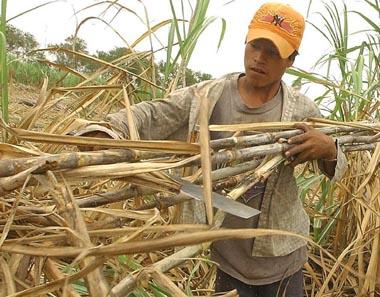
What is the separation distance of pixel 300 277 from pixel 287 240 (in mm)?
172

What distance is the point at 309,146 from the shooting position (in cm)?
140

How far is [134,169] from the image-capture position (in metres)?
0.85

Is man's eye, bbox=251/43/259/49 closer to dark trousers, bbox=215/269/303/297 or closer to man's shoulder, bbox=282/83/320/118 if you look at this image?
man's shoulder, bbox=282/83/320/118

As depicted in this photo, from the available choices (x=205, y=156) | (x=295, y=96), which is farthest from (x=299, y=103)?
(x=205, y=156)

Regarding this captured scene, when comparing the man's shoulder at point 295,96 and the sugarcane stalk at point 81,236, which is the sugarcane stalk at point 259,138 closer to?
the man's shoulder at point 295,96

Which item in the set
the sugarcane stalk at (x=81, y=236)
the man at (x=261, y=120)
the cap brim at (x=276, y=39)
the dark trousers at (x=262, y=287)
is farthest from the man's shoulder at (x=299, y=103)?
the sugarcane stalk at (x=81, y=236)

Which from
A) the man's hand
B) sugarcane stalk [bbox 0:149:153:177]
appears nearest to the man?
the man's hand

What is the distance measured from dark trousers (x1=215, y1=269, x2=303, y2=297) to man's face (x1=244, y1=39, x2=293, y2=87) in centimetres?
56

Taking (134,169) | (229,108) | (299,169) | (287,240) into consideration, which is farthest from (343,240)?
(134,169)

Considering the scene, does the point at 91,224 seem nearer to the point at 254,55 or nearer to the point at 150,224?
the point at 150,224

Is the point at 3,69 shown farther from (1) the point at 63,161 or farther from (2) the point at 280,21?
(2) the point at 280,21

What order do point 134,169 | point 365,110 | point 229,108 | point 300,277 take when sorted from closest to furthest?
point 134,169 → point 229,108 → point 300,277 → point 365,110

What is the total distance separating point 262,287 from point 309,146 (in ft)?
Answer: 1.91

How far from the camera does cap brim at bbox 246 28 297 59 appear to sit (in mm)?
1675
